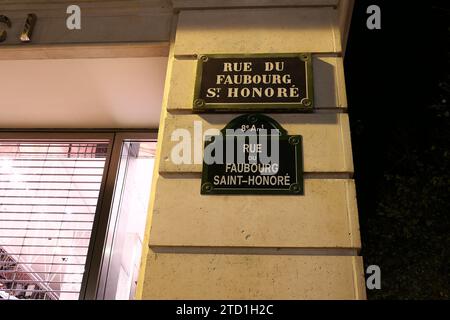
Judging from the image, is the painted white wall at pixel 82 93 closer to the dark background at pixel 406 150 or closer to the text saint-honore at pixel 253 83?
the text saint-honore at pixel 253 83

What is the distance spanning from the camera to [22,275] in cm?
438

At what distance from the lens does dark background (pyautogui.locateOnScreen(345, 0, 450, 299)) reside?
7227 mm

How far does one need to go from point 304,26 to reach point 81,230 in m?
2.96

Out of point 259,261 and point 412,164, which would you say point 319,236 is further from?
point 412,164

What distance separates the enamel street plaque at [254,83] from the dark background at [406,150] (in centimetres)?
457

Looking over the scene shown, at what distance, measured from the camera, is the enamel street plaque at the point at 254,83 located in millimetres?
2812

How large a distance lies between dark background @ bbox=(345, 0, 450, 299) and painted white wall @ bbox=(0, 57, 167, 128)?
14.2ft

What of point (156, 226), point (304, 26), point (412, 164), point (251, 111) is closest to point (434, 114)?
point (412, 164)

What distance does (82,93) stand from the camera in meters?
4.14

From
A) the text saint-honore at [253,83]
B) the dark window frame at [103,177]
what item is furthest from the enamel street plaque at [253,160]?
the dark window frame at [103,177]

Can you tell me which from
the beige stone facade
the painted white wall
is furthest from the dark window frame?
the beige stone facade

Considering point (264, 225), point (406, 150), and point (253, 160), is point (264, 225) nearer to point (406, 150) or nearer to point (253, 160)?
point (253, 160)

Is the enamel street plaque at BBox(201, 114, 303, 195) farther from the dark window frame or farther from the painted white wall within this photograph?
the dark window frame

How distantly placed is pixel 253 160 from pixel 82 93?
2.30m
